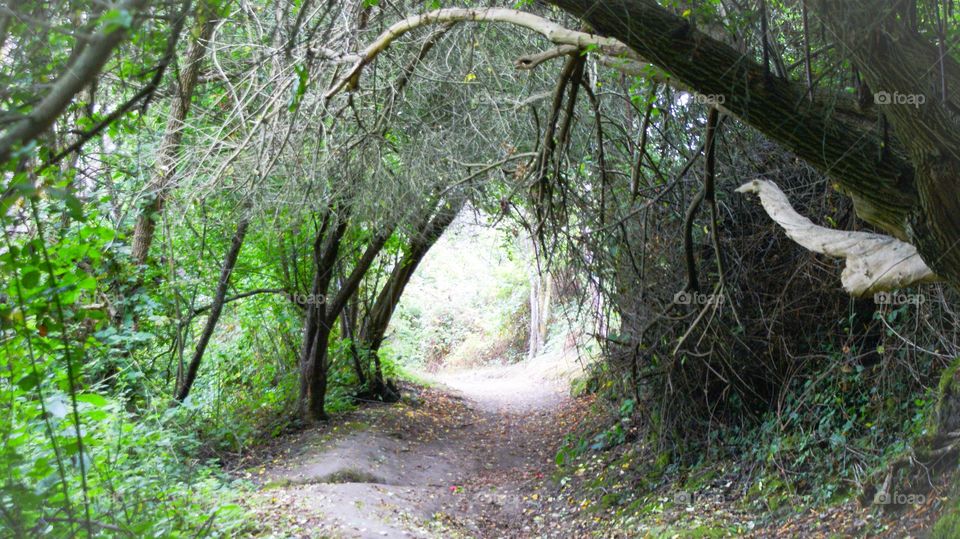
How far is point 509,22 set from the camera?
16.1ft

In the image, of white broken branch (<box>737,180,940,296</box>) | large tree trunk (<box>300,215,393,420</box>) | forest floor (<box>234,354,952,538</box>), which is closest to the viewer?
white broken branch (<box>737,180,940,296</box>)

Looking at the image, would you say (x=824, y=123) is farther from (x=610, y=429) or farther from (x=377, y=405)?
(x=377, y=405)

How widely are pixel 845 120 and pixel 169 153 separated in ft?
20.5

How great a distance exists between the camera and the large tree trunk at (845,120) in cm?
319

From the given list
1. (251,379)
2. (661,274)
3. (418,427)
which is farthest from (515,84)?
(251,379)

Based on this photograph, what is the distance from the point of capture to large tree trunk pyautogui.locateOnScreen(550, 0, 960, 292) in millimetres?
3188

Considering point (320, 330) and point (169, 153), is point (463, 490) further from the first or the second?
point (169, 153)

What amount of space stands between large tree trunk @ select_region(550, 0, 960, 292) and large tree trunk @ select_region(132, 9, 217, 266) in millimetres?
4630

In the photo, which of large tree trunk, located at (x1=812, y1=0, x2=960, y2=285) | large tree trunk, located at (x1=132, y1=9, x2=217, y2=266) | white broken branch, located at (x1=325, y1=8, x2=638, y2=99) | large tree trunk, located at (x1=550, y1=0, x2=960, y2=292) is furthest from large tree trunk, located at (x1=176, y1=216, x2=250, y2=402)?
large tree trunk, located at (x1=812, y1=0, x2=960, y2=285)

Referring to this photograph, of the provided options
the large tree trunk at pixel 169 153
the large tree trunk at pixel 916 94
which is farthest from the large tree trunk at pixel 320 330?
the large tree trunk at pixel 916 94

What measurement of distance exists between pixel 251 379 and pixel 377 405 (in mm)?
→ 1944

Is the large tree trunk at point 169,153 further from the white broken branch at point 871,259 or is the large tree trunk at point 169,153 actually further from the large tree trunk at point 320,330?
the white broken branch at point 871,259

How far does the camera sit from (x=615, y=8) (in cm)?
349

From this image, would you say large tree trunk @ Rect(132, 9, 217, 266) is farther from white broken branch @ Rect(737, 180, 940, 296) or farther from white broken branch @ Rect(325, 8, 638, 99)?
white broken branch @ Rect(737, 180, 940, 296)
